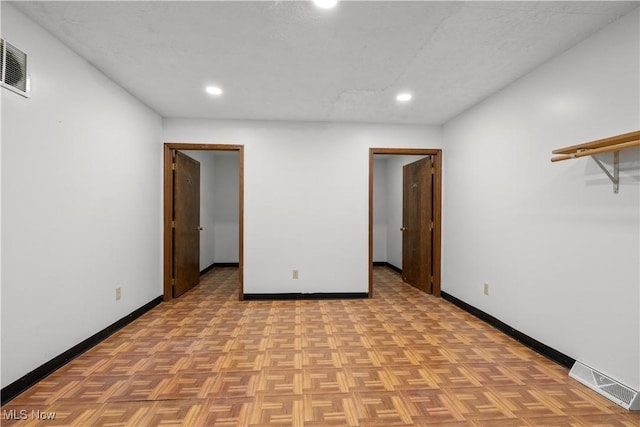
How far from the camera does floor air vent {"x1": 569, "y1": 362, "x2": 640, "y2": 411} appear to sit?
5.72ft

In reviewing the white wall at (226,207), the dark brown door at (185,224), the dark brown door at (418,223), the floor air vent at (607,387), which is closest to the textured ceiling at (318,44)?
the dark brown door at (185,224)

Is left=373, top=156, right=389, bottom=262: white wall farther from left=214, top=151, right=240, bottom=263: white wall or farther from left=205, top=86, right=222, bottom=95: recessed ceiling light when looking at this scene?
left=205, top=86, right=222, bottom=95: recessed ceiling light

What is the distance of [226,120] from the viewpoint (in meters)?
3.92

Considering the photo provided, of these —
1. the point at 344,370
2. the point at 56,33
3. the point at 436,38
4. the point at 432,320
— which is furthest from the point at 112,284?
the point at 436,38

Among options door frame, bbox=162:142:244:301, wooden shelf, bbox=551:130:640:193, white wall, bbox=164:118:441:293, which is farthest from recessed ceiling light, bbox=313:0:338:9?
door frame, bbox=162:142:244:301

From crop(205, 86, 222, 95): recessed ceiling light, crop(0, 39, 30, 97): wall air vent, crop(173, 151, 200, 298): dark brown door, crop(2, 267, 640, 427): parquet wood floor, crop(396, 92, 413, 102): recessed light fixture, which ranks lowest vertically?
crop(2, 267, 640, 427): parquet wood floor

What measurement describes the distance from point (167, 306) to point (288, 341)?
6.03 ft

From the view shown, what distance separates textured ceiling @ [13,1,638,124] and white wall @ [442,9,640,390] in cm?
25

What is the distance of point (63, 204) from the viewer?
7.22 ft

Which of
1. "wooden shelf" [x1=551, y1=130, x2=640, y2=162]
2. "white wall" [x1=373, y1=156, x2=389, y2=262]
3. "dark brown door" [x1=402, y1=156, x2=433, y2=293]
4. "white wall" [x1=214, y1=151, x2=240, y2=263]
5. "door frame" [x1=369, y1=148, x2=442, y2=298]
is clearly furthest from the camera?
"white wall" [x1=373, y1=156, x2=389, y2=262]

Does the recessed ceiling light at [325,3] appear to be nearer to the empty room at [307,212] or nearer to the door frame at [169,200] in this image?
the empty room at [307,212]

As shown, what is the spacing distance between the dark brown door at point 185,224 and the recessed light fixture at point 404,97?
2824mm

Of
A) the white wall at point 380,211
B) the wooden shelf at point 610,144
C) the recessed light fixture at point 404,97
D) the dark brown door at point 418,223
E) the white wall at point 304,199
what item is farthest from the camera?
the white wall at point 380,211

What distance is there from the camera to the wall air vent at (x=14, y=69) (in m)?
1.68
